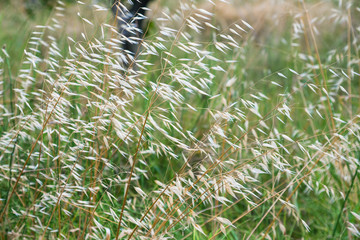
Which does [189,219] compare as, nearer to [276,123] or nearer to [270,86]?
[276,123]

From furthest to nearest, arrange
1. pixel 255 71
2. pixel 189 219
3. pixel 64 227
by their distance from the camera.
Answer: pixel 255 71
pixel 64 227
pixel 189 219

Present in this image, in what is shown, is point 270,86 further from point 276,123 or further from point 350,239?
point 350,239

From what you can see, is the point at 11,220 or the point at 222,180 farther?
the point at 11,220

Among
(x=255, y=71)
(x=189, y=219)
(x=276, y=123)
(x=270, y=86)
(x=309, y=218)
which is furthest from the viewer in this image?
(x=255, y=71)

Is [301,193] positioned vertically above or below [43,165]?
below

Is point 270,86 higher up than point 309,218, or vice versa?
point 270,86

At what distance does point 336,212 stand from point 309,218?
18cm

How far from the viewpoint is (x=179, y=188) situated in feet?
4.52

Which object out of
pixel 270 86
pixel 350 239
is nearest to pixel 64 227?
pixel 350 239

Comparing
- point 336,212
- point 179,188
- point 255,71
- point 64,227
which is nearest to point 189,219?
point 179,188

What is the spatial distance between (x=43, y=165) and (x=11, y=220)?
12.7 inches

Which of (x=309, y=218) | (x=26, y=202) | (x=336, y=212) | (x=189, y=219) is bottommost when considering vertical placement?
(x=309, y=218)

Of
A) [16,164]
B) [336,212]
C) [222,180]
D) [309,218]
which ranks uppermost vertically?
[222,180]

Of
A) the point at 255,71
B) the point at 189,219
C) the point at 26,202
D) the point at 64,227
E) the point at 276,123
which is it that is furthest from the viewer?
the point at 255,71
